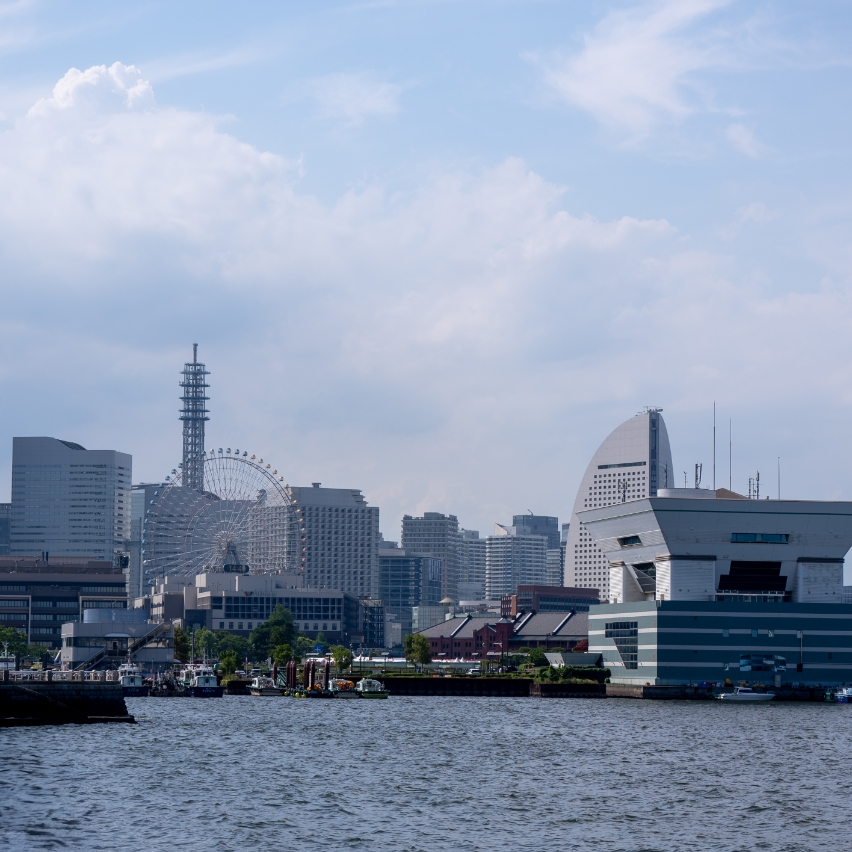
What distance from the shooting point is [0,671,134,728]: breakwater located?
12425 cm

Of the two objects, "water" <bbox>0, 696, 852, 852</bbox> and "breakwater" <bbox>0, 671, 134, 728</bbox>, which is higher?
"breakwater" <bbox>0, 671, 134, 728</bbox>

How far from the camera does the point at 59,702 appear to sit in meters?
128

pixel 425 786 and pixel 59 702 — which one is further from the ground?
pixel 59 702

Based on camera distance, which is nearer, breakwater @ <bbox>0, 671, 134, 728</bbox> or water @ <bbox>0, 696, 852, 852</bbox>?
water @ <bbox>0, 696, 852, 852</bbox>

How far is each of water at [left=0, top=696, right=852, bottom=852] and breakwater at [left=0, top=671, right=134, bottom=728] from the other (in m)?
2.34

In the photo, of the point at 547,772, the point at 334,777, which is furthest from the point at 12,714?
the point at 547,772

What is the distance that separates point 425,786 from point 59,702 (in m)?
47.4

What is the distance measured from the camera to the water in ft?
237

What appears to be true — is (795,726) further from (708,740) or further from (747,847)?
(747,847)

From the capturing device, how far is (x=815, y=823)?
7744 centimetres

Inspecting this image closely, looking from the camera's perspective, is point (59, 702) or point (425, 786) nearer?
point (425, 786)

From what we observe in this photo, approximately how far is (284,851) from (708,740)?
65.9 m

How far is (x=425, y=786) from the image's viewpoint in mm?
91812

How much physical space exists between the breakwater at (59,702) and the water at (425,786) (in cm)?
234
